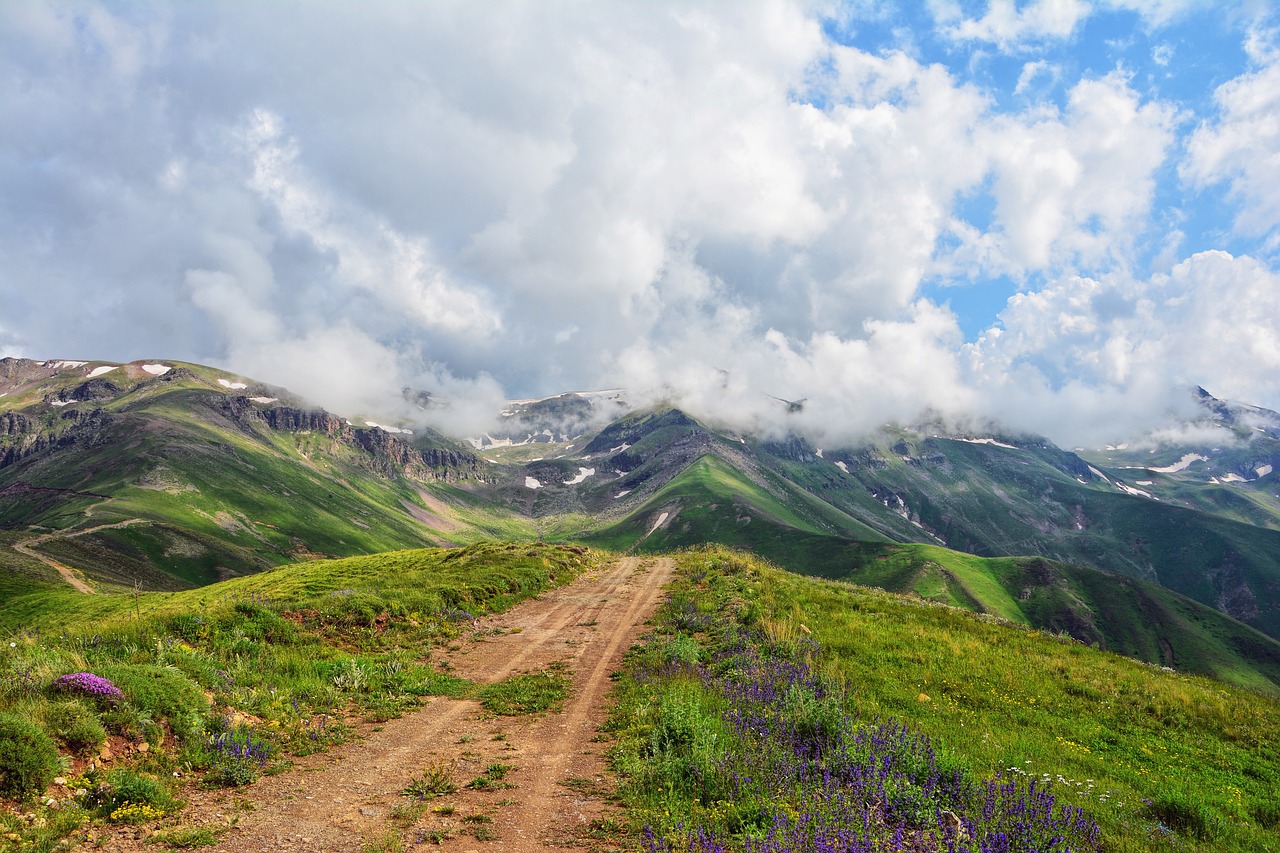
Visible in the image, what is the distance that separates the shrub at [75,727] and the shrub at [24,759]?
1.65ft

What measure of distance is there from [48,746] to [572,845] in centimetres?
813

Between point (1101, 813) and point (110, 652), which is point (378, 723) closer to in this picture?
point (110, 652)

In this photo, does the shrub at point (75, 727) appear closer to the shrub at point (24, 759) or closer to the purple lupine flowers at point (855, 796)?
the shrub at point (24, 759)

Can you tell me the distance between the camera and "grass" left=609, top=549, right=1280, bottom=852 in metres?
9.05

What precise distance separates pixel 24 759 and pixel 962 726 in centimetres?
1708

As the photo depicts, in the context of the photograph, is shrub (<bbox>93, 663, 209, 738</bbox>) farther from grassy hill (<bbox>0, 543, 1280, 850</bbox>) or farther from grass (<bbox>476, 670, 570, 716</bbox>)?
grass (<bbox>476, 670, 570, 716</bbox>)

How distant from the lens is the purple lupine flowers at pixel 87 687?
10.5 metres

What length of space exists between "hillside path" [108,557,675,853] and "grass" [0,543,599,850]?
0.63 meters

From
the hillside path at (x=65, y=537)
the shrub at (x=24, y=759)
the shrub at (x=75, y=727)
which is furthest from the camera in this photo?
the hillside path at (x=65, y=537)

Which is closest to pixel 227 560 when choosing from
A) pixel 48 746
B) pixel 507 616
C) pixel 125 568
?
pixel 125 568

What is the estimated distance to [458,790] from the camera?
10.3 m

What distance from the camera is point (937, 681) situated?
16.2m

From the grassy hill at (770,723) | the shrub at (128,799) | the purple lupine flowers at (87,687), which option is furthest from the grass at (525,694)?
the purple lupine flowers at (87,687)

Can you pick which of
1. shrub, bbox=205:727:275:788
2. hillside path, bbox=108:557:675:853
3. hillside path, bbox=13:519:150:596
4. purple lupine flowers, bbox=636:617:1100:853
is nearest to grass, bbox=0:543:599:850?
shrub, bbox=205:727:275:788
